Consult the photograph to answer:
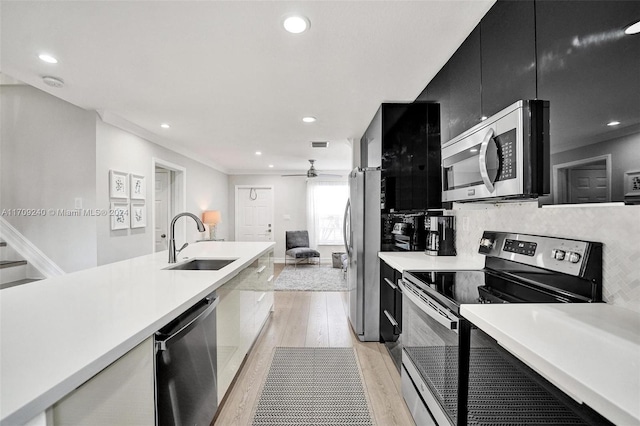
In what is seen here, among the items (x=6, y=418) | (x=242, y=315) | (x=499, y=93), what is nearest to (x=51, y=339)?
(x=6, y=418)

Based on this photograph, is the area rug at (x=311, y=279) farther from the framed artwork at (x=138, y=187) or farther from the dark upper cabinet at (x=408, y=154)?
the dark upper cabinet at (x=408, y=154)

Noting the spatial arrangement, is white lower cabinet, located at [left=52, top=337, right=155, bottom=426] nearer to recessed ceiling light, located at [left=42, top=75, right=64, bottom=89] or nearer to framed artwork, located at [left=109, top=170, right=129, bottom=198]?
recessed ceiling light, located at [left=42, top=75, right=64, bottom=89]

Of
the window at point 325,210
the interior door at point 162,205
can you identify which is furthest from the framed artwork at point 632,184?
the window at point 325,210

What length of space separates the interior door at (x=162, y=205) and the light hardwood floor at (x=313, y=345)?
240 centimetres

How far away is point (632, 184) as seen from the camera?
79 cm

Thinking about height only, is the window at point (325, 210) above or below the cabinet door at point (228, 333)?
above

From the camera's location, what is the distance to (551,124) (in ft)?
3.58

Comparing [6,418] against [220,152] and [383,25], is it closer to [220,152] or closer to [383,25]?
[383,25]

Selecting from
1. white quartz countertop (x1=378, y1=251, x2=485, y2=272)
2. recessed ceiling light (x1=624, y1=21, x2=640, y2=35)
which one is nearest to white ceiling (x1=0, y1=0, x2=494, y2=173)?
recessed ceiling light (x1=624, y1=21, x2=640, y2=35)

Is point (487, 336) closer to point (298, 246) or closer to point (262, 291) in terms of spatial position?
point (262, 291)

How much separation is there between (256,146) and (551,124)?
4.27 meters

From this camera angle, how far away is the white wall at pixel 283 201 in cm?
752

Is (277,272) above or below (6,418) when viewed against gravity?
below

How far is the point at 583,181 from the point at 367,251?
6.47 ft
